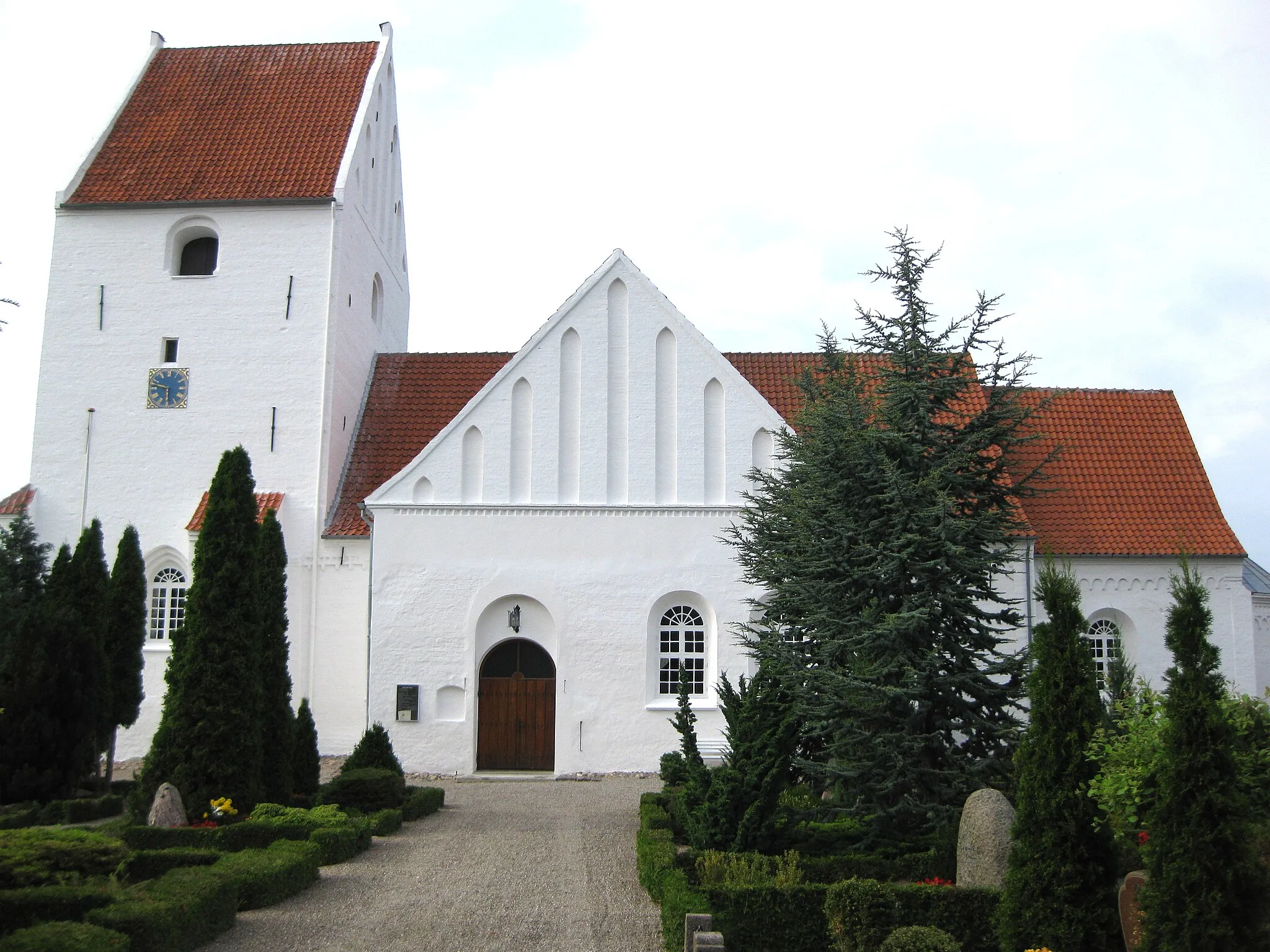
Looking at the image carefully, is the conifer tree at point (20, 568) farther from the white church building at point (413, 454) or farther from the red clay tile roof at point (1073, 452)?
the red clay tile roof at point (1073, 452)

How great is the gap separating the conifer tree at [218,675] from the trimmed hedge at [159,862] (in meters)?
2.56

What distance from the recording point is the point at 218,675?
48.3 feet

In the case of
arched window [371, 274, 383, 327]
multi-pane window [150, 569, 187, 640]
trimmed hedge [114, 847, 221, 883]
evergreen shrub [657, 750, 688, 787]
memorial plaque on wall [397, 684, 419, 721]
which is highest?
arched window [371, 274, 383, 327]

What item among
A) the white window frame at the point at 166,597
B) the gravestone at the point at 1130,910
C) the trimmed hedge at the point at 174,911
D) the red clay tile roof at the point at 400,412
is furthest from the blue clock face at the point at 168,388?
the gravestone at the point at 1130,910

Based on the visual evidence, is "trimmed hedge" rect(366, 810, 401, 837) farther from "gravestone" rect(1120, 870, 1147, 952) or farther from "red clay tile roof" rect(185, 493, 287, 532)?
"red clay tile roof" rect(185, 493, 287, 532)

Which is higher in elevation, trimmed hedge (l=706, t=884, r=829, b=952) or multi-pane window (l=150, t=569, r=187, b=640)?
multi-pane window (l=150, t=569, r=187, b=640)

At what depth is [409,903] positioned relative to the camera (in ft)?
38.0

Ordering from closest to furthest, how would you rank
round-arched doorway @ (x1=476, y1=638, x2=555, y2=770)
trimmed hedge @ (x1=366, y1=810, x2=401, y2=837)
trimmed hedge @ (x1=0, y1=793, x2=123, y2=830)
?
trimmed hedge @ (x1=366, y1=810, x2=401, y2=837) → trimmed hedge @ (x1=0, y1=793, x2=123, y2=830) → round-arched doorway @ (x1=476, y1=638, x2=555, y2=770)

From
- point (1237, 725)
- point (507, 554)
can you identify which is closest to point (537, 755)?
point (507, 554)

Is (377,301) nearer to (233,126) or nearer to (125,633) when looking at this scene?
(233,126)

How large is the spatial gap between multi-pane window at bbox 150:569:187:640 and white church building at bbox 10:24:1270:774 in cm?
5

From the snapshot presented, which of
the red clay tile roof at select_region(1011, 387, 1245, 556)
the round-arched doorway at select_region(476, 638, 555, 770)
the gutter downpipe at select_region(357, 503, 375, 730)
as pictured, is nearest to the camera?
the gutter downpipe at select_region(357, 503, 375, 730)

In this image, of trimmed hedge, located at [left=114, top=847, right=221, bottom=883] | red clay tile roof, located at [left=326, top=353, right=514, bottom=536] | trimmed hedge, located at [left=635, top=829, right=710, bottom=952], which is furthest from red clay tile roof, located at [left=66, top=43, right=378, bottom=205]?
trimmed hedge, located at [left=635, top=829, right=710, bottom=952]

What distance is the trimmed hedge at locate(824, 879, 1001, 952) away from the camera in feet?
32.3
